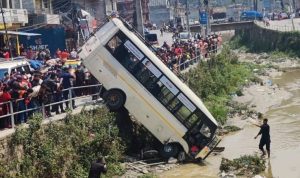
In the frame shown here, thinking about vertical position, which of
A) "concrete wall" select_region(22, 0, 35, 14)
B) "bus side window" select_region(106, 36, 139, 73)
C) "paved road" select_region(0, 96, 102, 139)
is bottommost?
"paved road" select_region(0, 96, 102, 139)

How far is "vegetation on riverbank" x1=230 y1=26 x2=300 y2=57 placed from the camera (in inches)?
2504

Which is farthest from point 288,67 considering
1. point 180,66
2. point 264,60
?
point 180,66

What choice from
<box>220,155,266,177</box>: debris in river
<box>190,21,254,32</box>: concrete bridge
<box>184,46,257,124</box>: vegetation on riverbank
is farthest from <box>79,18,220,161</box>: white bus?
<box>190,21,254,32</box>: concrete bridge

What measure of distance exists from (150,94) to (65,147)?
430cm

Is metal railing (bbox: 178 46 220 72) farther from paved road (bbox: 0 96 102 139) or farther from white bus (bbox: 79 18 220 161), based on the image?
white bus (bbox: 79 18 220 161)

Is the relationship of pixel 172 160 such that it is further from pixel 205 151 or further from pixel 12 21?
pixel 12 21

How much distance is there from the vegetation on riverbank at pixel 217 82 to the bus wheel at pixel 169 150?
23.2 ft

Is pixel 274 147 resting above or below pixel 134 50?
below

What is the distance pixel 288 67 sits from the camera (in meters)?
55.8

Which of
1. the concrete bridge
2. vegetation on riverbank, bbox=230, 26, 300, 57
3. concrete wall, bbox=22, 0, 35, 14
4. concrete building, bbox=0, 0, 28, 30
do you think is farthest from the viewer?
the concrete bridge

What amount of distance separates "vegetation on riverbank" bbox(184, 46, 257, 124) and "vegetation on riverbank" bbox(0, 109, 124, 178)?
9020 millimetres

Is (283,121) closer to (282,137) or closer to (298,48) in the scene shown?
(282,137)

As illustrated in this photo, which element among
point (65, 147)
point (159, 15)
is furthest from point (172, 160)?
point (159, 15)

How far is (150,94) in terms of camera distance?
19.0 metres
